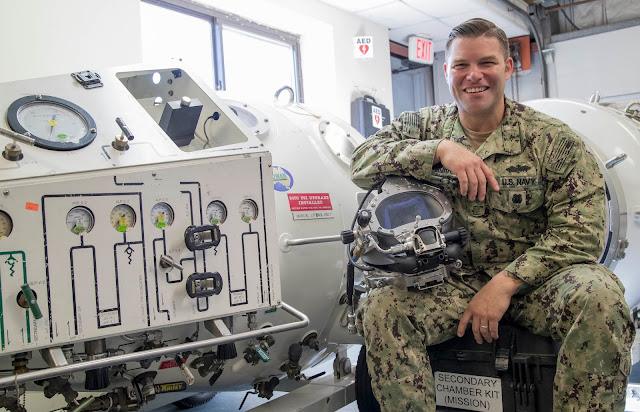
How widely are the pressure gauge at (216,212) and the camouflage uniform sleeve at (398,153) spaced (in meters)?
0.68

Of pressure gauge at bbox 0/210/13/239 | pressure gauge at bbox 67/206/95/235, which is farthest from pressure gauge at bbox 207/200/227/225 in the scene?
pressure gauge at bbox 0/210/13/239

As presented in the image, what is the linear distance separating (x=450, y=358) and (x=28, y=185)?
1396mm

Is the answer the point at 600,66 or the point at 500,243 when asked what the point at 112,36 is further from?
the point at 600,66

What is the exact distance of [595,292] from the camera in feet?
5.95

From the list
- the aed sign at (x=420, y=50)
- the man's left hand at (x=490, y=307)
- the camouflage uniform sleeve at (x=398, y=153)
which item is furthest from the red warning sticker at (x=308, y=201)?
the aed sign at (x=420, y=50)

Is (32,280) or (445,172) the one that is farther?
(445,172)

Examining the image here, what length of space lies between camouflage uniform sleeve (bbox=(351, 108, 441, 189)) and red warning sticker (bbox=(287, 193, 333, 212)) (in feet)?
0.54

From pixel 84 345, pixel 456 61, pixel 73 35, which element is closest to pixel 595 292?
pixel 456 61

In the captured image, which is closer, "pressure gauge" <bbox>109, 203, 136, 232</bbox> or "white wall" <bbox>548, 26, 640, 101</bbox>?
"pressure gauge" <bbox>109, 203, 136, 232</bbox>

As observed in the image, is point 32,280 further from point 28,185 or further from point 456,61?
point 456,61

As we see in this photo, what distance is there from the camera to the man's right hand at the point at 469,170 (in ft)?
6.75

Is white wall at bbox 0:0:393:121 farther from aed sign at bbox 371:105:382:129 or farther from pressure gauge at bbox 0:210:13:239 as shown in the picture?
pressure gauge at bbox 0:210:13:239

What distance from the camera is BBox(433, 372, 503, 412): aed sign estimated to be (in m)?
2.08

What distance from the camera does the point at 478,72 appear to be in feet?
7.22
